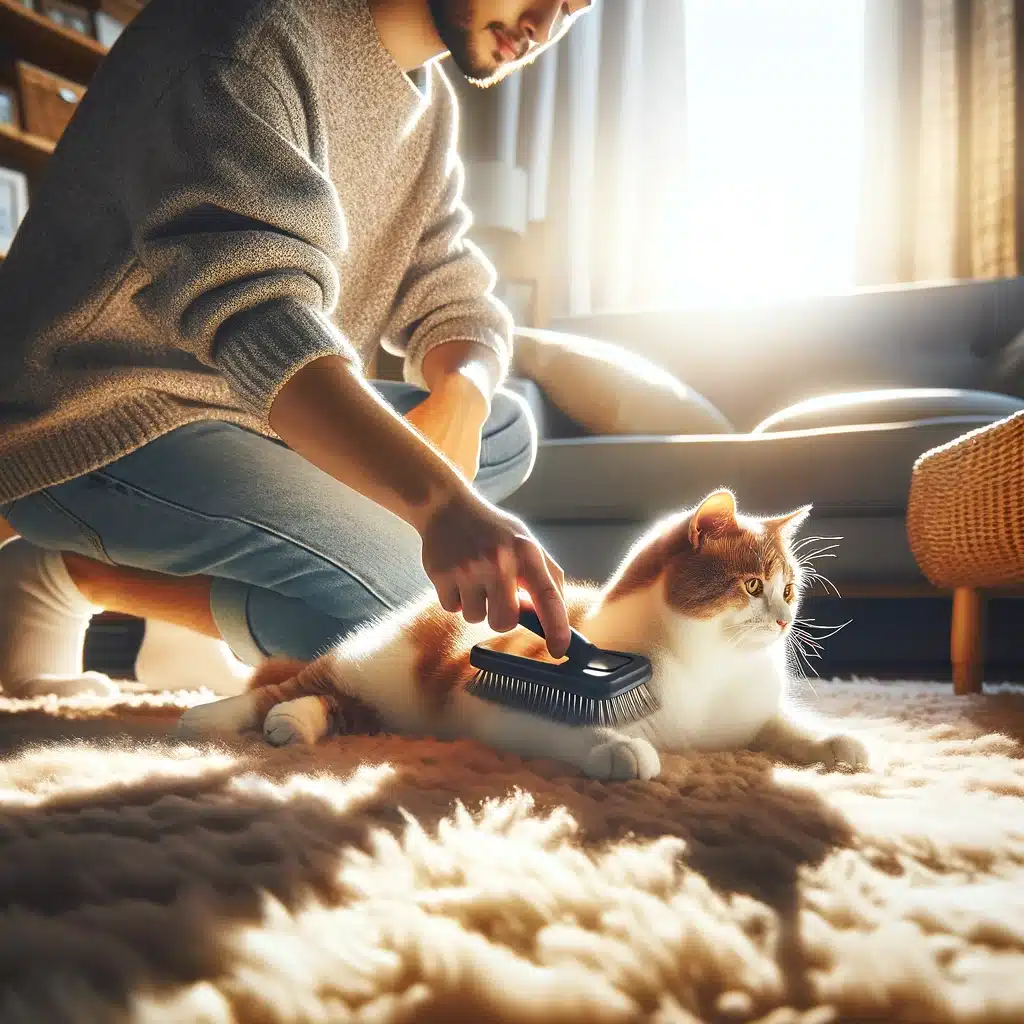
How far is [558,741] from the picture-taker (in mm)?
652

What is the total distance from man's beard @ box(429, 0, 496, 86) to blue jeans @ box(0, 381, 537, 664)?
457 millimetres

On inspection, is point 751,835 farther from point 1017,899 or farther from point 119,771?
point 119,771

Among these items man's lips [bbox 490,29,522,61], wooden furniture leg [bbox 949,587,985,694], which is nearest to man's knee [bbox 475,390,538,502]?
man's lips [bbox 490,29,522,61]

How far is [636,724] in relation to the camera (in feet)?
2.18

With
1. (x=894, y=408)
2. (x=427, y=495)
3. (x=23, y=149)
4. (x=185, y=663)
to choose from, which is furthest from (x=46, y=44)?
(x=427, y=495)

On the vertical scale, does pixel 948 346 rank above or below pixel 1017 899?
above

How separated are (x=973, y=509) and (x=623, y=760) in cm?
72

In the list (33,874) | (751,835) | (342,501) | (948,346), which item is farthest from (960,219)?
(33,874)

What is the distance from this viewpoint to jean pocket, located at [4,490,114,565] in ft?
3.03

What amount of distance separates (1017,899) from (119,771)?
0.58 meters

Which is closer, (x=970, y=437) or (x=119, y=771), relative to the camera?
(x=119, y=771)

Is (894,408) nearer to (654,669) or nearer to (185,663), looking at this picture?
(654,669)

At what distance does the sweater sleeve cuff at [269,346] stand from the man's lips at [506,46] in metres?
0.42

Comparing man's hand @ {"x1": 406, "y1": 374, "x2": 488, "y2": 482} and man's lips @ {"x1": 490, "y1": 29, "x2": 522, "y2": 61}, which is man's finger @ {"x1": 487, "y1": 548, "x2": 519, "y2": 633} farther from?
man's lips @ {"x1": 490, "y1": 29, "x2": 522, "y2": 61}
